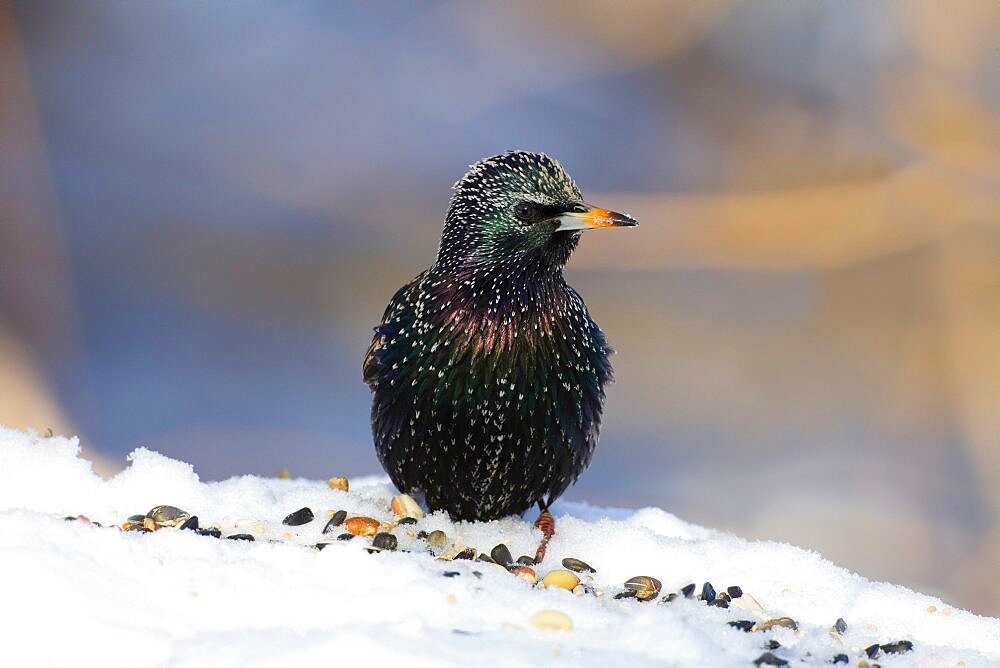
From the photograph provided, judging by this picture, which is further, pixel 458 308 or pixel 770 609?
pixel 458 308

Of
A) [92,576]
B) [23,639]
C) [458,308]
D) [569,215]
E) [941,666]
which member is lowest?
[23,639]

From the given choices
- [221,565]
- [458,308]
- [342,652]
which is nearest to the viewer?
[342,652]

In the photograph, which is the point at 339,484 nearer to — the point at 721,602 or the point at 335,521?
the point at 335,521

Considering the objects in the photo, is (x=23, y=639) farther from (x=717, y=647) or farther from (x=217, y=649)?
(x=717, y=647)

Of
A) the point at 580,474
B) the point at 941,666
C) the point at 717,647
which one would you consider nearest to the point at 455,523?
the point at 580,474

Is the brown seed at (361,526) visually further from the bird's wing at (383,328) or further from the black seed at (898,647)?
the black seed at (898,647)
